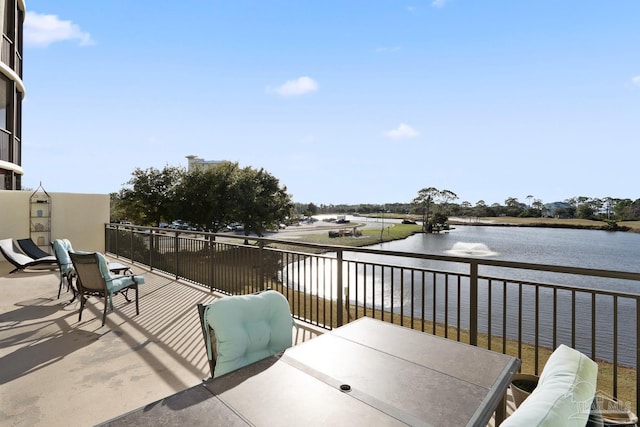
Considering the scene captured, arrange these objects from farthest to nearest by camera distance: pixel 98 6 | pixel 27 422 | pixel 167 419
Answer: pixel 98 6, pixel 27 422, pixel 167 419

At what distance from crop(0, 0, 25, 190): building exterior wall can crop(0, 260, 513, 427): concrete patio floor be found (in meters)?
7.95

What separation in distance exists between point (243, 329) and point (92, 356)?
7.86ft

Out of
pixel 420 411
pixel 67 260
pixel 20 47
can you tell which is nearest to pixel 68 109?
pixel 20 47

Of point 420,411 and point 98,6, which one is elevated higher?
point 98,6

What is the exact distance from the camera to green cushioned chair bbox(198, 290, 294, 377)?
1683 millimetres

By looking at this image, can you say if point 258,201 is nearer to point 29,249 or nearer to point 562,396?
point 29,249

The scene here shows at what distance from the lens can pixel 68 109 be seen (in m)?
12.2

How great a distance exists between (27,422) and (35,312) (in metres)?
3.09

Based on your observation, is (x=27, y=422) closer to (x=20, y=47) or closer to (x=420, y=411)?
(x=420, y=411)

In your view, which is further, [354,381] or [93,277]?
[93,277]

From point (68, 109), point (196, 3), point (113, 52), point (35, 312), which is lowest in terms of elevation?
point (35, 312)

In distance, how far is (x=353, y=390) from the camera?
1.32 meters

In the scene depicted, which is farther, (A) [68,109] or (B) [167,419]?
(A) [68,109]

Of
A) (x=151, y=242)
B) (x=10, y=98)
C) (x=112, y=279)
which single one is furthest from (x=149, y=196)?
(x=112, y=279)
